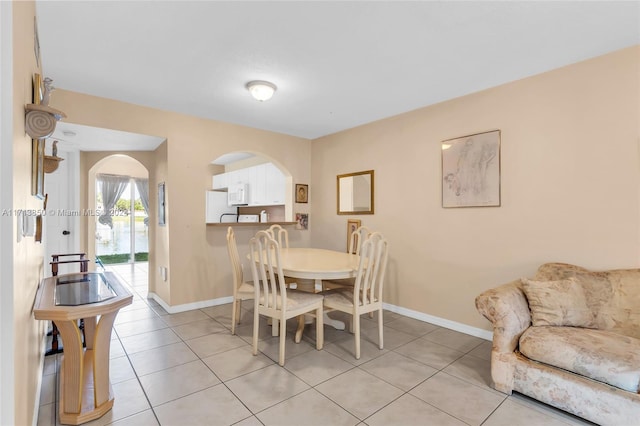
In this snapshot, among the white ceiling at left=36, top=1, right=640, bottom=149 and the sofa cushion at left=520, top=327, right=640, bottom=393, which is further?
the white ceiling at left=36, top=1, right=640, bottom=149

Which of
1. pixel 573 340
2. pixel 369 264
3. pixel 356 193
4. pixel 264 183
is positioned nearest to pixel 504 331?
pixel 573 340

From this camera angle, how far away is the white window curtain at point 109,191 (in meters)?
7.23

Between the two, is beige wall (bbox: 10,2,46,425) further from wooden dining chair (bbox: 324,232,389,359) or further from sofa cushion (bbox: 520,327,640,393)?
sofa cushion (bbox: 520,327,640,393)

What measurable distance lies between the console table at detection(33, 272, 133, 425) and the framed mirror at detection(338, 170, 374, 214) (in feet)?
9.41

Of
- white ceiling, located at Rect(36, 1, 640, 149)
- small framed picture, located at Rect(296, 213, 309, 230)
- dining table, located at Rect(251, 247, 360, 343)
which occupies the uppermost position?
white ceiling, located at Rect(36, 1, 640, 149)

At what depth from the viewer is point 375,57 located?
236cm

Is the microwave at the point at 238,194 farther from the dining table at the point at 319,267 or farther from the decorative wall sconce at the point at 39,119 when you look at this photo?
the decorative wall sconce at the point at 39,119

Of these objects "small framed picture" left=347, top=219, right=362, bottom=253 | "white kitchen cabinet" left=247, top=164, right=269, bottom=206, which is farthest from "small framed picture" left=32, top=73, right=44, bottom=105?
"white kitchen cabinet" left=247, top=164, right=269, bottom=206

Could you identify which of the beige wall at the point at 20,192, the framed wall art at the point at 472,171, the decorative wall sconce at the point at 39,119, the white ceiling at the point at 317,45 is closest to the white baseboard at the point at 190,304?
the beige wall at the point at 20,192

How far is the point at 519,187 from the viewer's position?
271 cm

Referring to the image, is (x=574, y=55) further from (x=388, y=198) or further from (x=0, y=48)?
(x=0, y=48)

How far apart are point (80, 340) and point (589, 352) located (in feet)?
9.65

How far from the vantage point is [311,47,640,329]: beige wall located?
7.39ft

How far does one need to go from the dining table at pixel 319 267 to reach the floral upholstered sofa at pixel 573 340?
1.06 metres
